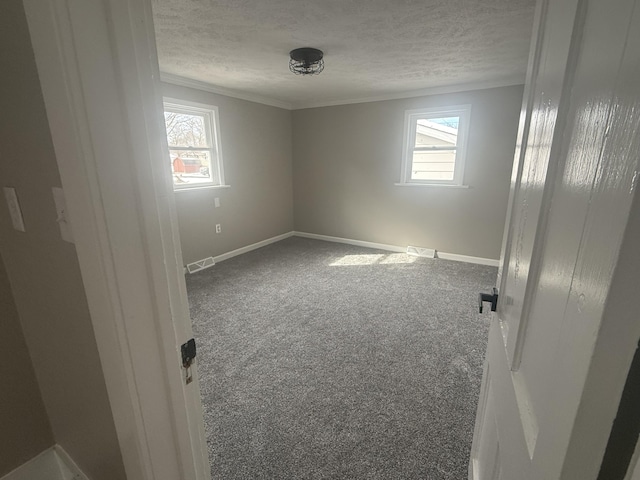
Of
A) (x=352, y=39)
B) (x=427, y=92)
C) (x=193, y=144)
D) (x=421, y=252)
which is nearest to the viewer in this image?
(x=352, y=39)

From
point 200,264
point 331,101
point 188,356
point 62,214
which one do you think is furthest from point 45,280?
point 331,101

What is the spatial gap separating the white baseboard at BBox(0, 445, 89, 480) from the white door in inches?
57.5

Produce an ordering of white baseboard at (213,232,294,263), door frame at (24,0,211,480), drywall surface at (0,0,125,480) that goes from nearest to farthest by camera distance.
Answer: door frame at (24,0,211,480) < drywall surface at (0,0,125,480) < white baseboard at (213,232,294,263)

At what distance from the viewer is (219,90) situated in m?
3.70

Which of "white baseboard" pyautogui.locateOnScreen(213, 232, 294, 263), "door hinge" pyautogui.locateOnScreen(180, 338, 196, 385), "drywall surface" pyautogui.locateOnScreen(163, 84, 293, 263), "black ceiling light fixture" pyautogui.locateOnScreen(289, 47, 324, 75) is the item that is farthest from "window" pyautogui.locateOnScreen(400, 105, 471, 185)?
"door hinge" pyautogui.locateOnScreen(180, 338, 196, 385)

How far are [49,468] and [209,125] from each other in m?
3.51

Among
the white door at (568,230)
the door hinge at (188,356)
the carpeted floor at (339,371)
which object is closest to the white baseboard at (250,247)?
the carpeted floor at (339,371)

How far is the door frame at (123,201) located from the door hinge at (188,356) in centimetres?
1

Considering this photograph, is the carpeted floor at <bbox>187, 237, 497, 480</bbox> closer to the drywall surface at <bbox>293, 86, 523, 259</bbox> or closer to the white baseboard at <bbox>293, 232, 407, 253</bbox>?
the drywall surface at <bbox>293, 86, 523, 259</bbox>

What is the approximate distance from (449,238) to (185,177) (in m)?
3.51

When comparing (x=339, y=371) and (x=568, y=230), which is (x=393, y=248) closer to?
(x=339, y=371)

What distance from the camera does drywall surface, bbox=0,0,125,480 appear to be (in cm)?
63

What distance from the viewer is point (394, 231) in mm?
Answer: 4488

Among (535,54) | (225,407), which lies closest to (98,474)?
(225,407)
